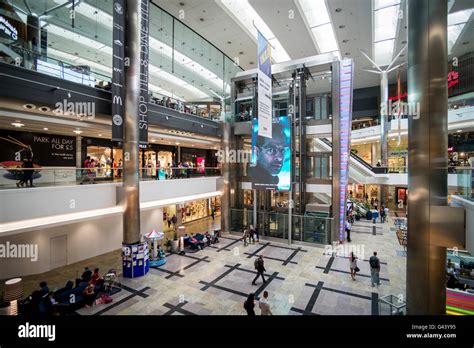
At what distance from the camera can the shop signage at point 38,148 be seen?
39.5 ft

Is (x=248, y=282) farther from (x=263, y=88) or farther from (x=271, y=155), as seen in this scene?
(x=263, y=88)

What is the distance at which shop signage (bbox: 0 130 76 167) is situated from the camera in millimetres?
12053

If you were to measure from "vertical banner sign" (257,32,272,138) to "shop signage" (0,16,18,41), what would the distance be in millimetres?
8546

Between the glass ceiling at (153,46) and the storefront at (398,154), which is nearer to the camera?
the glass ceiling at (153,46)

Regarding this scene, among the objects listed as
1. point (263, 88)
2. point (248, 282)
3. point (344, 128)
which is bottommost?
point (248, 282)

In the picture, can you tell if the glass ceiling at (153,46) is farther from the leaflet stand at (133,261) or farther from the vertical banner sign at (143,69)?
the leaflet stand at (133,261)

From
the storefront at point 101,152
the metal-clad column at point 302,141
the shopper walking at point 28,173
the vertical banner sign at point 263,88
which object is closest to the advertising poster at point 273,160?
the metal-clad column at point 302,141

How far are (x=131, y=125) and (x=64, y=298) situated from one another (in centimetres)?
678

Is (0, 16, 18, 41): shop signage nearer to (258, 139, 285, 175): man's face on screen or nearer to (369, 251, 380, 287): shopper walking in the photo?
(258, 139, 285, 175): man's face on screen

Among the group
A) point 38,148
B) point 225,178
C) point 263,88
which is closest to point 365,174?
point 225,178

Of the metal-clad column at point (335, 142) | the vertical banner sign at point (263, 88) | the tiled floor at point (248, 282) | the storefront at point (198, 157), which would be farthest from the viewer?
the storefront at point (198, 157)

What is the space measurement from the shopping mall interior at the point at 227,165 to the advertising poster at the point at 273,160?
0.28 feet

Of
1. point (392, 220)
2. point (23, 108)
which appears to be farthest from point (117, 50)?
point (392, 220)

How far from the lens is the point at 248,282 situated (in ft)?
31.9
